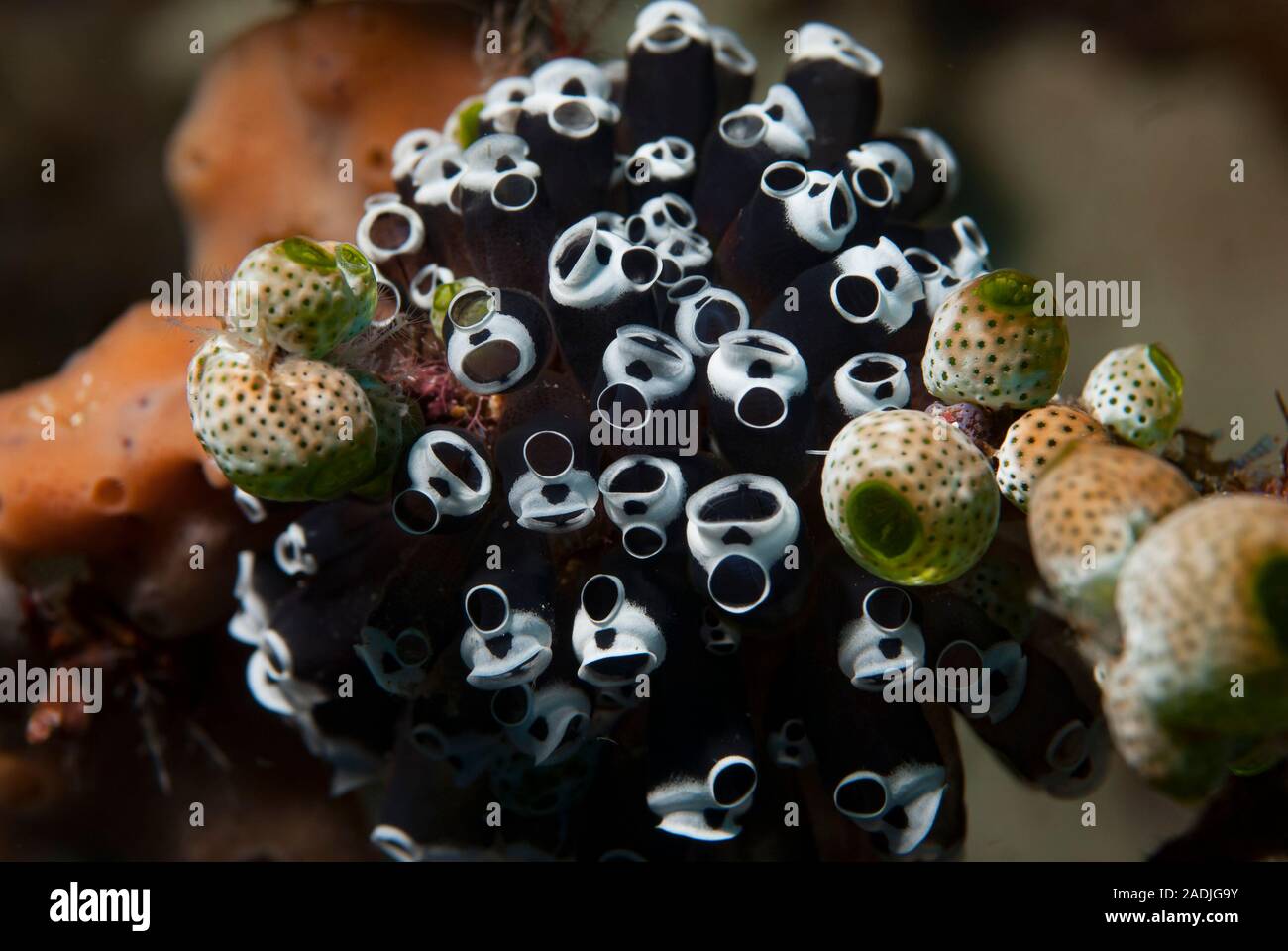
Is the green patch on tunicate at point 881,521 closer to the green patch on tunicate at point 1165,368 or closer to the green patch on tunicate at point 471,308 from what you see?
the green patch on tunicate at point 1165,368

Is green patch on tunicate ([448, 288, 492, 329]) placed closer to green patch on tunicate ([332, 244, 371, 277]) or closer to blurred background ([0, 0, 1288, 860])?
green patch on tunicate ([332, 244, 371, 277])

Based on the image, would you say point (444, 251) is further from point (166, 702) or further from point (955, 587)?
point (166, 702)

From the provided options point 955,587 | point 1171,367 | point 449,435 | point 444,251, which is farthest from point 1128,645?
point 444,251

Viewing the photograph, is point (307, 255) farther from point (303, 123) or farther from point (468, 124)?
point (303, 123)

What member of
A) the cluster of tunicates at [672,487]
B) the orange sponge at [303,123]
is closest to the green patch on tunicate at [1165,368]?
the cluster of tunicates at [672,487]

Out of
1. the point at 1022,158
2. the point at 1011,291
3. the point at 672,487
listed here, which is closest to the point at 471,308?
the point at 672,487
